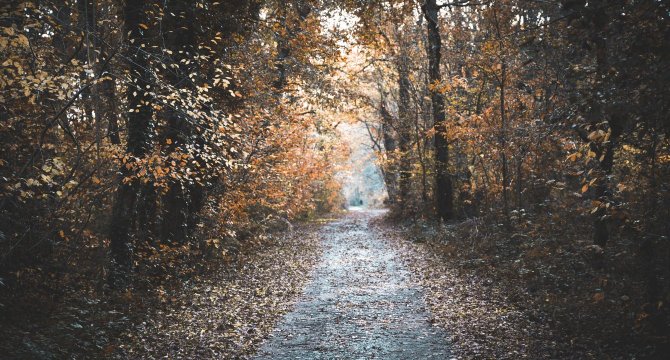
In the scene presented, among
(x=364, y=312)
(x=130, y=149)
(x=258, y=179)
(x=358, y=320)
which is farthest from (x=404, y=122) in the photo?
(x=130, y=149)

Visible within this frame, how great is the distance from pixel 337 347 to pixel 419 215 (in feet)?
51.2

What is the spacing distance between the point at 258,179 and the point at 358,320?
7155mm

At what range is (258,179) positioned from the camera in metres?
14.3

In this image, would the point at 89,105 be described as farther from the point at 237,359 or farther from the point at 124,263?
the point at 237,359

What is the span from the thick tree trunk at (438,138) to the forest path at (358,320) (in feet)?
22.4

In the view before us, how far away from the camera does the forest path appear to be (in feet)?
22.0

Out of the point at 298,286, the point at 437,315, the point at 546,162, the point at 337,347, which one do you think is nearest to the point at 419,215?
the point at 546,162

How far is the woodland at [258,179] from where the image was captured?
5477 mm

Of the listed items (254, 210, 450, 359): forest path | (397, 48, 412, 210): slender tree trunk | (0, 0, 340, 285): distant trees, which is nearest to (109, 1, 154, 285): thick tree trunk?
(0, 0, 340, 285): distant trees

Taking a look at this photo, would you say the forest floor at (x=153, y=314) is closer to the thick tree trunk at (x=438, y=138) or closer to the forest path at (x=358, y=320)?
the forest path at (x=358, y=320)

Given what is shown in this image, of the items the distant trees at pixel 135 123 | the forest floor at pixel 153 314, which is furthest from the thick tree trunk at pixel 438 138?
the forest floor at pixel 153 314

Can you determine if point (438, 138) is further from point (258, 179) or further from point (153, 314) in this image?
point (153, 314)

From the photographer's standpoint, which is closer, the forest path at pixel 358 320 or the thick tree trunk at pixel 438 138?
the forest path at pixel 358 320

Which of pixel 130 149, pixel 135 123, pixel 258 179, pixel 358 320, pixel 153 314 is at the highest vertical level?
pixel 135 123
